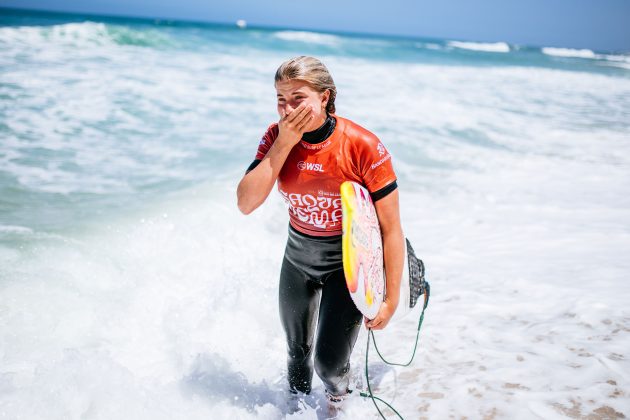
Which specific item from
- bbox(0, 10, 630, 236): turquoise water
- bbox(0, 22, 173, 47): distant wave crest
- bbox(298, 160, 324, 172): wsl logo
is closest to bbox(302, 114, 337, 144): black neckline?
bbox(298, 160, 324, 172): wsl logo

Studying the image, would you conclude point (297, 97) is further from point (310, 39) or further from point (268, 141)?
point (310, 39)

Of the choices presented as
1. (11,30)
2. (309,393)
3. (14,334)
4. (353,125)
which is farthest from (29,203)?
(11,30)

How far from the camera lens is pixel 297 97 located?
1.92 m

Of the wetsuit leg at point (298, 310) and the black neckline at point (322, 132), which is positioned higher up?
the black neckline at point (322, 132)

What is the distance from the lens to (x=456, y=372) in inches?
117

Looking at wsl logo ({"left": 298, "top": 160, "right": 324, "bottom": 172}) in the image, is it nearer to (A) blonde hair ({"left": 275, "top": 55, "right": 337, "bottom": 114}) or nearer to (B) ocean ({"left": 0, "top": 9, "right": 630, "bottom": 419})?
(A) blonde hair ({"left": 275, "top": 55, "right": 337, "bottom": 114})

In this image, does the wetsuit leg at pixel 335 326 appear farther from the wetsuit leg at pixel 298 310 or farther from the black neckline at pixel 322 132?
the black neckline at pixel 322 132

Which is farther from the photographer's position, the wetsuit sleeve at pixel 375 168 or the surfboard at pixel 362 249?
the wetsuit sleeve at pixel 375 168

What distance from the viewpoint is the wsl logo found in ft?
6.62

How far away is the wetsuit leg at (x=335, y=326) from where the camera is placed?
2258 millimetres

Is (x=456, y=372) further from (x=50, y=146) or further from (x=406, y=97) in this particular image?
(x=406, y=97)

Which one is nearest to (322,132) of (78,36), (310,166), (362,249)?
(310,166)

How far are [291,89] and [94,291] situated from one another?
3377mm

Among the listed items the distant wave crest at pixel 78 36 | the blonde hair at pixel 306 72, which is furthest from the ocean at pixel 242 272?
the distant wave crest at pixel 78 36
